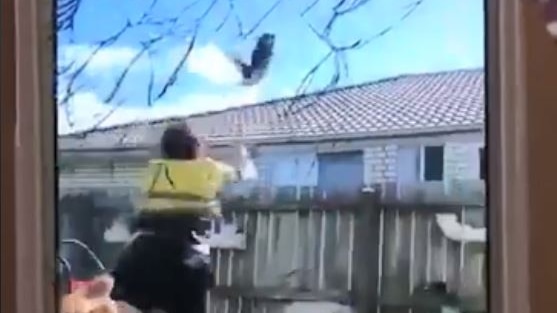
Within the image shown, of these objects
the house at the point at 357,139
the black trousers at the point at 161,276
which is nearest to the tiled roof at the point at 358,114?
the house at the point at 357,139

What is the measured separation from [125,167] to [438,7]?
408mm

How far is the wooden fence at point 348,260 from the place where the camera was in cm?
112

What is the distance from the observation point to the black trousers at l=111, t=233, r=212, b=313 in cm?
120

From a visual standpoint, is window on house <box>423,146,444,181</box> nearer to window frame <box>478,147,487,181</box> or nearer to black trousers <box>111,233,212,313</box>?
window frame <box>478,147,487,181</box>

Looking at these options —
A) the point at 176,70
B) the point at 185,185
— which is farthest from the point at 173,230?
the point at 176,70

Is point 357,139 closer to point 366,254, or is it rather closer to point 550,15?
point 366,254

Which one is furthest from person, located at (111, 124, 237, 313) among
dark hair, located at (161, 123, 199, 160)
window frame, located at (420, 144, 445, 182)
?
window frame, located at (420, 144, 445, 182)

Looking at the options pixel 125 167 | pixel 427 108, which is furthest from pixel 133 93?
pixel 427 108

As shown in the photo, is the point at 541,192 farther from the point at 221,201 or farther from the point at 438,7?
the point at 221,201

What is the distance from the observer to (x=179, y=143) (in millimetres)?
1212

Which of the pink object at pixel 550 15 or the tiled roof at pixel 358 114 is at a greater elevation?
the pink object at pixel 550 15

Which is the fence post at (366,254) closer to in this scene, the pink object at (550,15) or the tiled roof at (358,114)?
the tiled roof at (358,114)

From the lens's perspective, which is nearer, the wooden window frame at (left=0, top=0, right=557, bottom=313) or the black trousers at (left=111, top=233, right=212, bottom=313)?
the wooden window frame at (left=0, top=0, right=557, bottom=313)

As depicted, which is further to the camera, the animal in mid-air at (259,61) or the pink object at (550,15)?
the animal in mid-air at (259,61)
